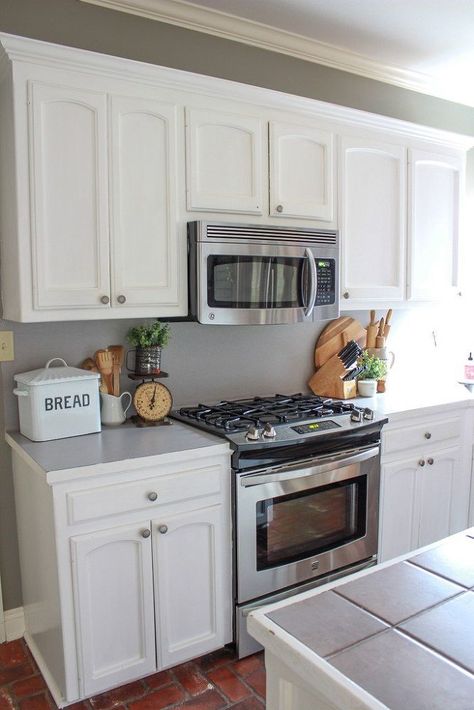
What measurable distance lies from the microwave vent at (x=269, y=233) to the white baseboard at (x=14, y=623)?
1786 millimetres

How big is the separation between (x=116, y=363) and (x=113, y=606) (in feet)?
3.22

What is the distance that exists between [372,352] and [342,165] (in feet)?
3.44

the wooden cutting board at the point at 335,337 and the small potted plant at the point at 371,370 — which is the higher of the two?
the wooden cutting board at the point at 335,337

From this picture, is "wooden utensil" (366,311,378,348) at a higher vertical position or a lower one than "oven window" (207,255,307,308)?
lower

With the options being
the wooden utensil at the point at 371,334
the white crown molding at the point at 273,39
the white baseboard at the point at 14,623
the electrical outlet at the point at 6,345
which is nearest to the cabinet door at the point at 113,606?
the white baseboard at the point at 14,623

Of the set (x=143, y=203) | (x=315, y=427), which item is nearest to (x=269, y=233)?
(x=143, y=203)

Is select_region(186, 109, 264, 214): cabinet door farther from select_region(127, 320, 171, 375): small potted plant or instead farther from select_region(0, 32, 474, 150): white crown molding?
select_region(127, 320, 171, 375): small potted plant

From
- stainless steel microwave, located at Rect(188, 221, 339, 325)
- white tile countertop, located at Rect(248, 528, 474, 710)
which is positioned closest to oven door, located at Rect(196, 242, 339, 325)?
stainless steel microwave, located at Rect(188, 221, 339, 325)

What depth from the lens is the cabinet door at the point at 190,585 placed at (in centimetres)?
211

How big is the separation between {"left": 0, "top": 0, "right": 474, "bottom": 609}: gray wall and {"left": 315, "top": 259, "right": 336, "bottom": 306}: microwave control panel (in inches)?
15.7

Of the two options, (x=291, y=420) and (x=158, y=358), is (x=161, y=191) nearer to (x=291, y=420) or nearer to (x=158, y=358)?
(x=158, y=358)

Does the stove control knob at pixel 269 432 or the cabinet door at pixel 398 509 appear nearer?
the stove control knob at pixel 269 432

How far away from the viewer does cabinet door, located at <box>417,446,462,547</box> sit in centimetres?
294

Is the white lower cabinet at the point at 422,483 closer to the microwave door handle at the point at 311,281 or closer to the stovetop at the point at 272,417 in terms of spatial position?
the stovetop at the point at 272,417
